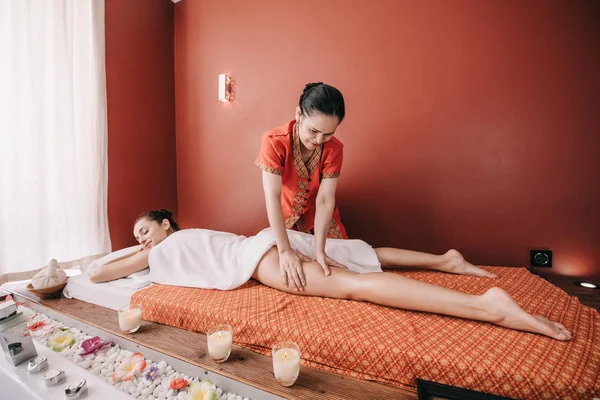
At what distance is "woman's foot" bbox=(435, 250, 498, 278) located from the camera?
1.45m

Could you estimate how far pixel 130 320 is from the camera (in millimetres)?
1191

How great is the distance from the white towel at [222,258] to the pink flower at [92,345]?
1.16 feet

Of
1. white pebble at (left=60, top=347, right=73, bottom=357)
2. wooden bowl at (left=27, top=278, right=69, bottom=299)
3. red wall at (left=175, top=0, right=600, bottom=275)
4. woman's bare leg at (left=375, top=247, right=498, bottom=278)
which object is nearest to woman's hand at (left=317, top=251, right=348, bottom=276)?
woman's bare leg at (left=375, top=247, right=498, bottom=278)

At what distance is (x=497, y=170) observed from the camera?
6.09 ft

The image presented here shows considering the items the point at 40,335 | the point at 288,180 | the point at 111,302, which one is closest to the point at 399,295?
the point at 288,180

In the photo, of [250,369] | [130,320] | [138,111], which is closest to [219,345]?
[250,369]

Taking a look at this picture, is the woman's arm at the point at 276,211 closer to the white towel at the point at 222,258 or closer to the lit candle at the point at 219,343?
the white towel at the point at 222,258

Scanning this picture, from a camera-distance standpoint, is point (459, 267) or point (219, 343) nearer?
point (219, 343)

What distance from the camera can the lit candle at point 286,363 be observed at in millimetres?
853

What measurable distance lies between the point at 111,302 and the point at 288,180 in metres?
1.19

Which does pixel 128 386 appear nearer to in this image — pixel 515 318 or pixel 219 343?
pixel 219 343

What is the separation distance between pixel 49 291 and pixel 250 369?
1413mm

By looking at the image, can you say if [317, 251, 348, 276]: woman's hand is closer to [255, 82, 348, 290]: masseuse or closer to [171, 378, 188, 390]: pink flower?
[255, 82, 348, 290]: masseuse

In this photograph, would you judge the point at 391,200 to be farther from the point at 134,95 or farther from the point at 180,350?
the point at 134,95
